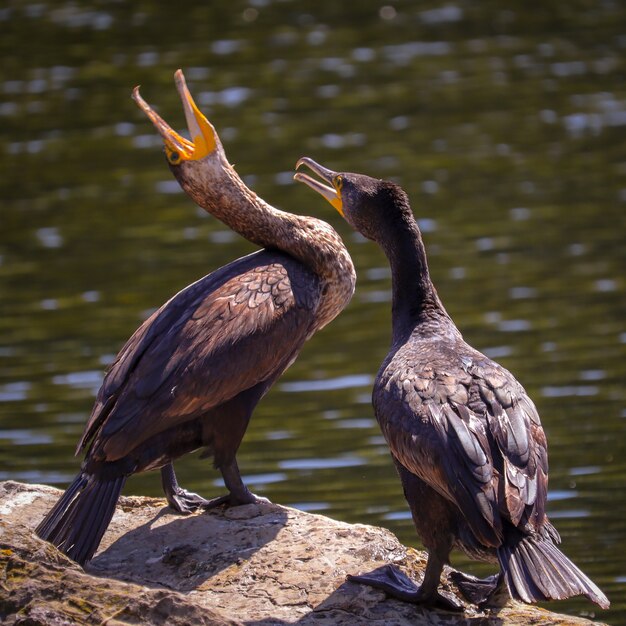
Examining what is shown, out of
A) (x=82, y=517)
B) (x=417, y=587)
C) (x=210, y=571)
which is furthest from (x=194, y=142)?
(x=417, y=587)

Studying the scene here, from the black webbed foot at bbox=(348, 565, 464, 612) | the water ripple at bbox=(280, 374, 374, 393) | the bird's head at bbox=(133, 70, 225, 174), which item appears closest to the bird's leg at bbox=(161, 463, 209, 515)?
the black webbed foot at bbox=(348, 565, 464, 612)

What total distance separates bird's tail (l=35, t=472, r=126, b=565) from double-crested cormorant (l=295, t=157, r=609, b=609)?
3.51 ft

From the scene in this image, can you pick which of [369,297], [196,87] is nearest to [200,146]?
[369,297]

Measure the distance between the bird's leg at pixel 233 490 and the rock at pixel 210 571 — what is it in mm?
63

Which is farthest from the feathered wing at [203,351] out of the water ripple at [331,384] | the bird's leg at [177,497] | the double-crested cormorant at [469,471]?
the water ripple at [331,384]

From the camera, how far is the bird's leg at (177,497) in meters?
6.41

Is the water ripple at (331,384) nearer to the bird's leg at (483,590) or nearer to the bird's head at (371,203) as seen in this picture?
the bird's head at (371,203)

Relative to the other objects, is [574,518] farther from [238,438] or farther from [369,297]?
[369,297]

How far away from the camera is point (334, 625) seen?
534cm

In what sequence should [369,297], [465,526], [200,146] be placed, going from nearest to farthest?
[465,526] → [200,146] → [369,297]

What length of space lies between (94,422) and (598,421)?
406cm

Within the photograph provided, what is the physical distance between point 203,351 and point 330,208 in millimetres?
7147

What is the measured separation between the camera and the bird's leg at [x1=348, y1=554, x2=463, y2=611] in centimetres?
544

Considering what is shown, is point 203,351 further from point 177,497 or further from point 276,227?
point 276,227
